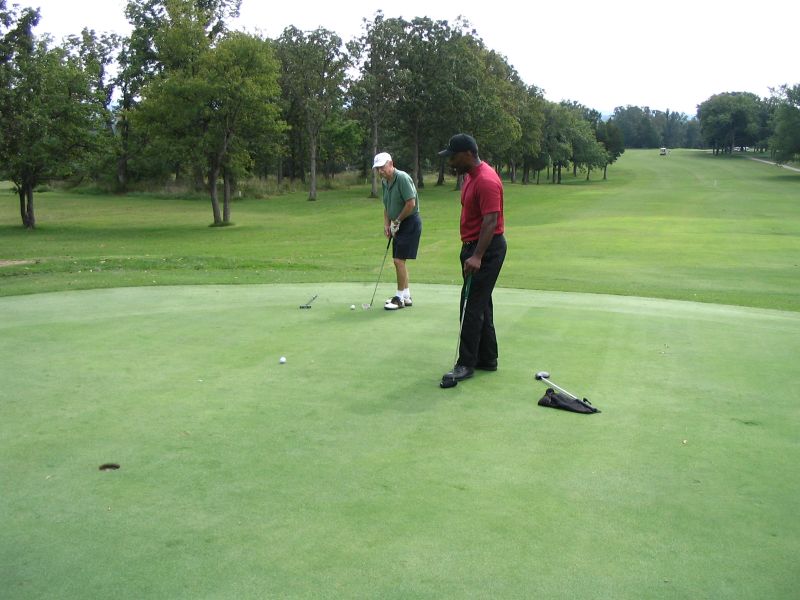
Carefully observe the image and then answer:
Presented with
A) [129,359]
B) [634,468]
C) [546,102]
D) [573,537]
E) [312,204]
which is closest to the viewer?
[573,537]

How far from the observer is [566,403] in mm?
5133

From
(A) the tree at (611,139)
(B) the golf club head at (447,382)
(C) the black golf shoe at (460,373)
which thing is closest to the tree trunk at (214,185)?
(C) the black golf shoe at (460,373)

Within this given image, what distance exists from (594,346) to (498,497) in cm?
369

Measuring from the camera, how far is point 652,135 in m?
168

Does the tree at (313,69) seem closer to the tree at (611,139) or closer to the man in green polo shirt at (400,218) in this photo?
the man in green polo shirt at (400,218)

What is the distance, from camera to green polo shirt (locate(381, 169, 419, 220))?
9.45 m

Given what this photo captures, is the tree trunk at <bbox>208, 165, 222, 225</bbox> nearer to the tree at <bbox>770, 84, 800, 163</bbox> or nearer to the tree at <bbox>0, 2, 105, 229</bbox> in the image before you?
the tree at <bbox>0, 2, 105, 229</bbox>

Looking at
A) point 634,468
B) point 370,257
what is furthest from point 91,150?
point 634,468

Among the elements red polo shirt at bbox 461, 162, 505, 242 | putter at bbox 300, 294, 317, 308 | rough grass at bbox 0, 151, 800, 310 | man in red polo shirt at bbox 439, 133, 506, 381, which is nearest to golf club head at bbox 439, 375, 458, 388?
man in red polo shirt at bbox 439, 133, 506, 381

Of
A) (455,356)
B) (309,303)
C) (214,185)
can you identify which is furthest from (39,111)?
(455,356)

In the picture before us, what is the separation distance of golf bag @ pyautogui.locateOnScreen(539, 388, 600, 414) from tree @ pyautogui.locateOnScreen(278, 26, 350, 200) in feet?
159

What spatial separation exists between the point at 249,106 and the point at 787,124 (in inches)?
2556

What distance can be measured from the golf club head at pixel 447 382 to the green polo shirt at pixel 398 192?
Result: 4.02 m

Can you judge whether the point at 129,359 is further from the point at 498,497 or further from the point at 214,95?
the point at 214,95
